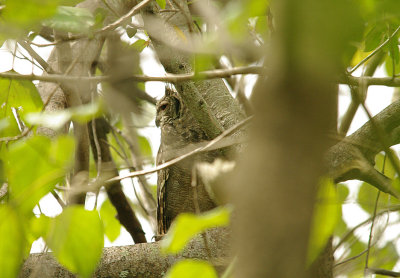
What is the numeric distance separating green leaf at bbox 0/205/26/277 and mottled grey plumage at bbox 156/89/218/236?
1364mm

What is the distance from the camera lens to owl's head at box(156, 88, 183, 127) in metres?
2.14

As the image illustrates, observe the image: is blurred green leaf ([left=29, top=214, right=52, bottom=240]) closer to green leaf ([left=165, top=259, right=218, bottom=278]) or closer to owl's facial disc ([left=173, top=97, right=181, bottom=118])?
green leaf ([left=165, top=259, right=218, bottom=278])

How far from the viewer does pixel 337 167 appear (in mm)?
1210

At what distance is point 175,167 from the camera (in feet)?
7.14

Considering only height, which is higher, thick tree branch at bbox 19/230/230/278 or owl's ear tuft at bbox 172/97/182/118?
owl's ear tuft at bbox 172/97/182/118

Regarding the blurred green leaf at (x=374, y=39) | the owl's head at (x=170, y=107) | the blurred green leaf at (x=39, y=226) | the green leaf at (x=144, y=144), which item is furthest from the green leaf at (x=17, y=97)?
the green leaf at (x=144, y=144)

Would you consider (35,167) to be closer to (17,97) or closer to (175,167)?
(17,97)

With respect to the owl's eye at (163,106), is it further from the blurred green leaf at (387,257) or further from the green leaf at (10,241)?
the green leaf at (10,241)

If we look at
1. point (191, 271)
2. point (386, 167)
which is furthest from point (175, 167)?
point (191, 271)

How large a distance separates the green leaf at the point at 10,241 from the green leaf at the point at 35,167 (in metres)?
0.02

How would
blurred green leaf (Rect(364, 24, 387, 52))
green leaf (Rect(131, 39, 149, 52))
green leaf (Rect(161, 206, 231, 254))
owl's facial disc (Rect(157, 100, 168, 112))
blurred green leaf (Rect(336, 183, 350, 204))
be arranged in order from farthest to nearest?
owl's facial disc (Rect(157, 100, 168, 112)) < green leaf (Rect(131, 39, 149, 52)) < blurred green leaf (Rect(364, 24, 387, 52)) < blurred green leaf (Rect(336, 183, 350, 204)) < green leaf (Rect(161, 206, 231, 254))

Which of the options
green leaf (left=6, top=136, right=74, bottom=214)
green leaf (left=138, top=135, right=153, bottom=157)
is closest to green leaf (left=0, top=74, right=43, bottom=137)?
green leaf (left=6, top=136, right=74, bottom=214)

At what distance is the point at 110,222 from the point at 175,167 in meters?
0.60

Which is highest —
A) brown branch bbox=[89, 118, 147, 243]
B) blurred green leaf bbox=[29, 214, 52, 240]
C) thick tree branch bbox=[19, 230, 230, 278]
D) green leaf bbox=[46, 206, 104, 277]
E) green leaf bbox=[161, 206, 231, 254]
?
brown branch bbox=[89, 118, 147, 243]
